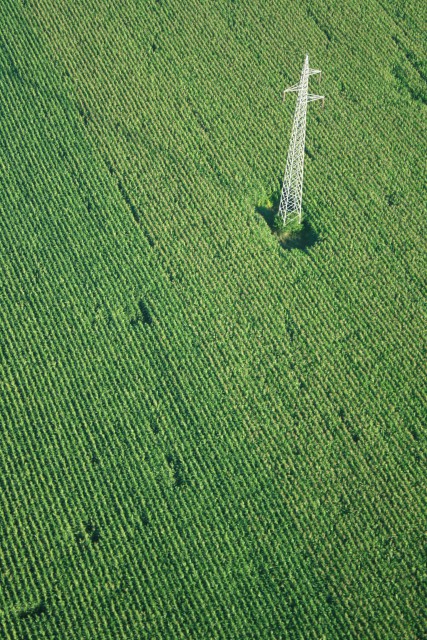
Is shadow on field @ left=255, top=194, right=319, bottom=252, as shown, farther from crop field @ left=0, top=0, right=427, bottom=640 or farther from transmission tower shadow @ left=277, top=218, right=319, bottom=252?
crop field @ left=0, top=0, right=427, bottom=640

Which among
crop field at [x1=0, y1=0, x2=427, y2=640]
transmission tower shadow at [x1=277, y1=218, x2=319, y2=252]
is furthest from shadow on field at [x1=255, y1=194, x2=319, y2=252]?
crop field at [x1=0, y1=0, x2=427, y2=640]

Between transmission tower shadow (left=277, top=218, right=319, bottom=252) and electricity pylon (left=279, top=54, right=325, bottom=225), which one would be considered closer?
electricity pylon (left=279, top=54, right=325, bottom=225)

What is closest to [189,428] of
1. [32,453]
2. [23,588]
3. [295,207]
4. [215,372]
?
[215,372]

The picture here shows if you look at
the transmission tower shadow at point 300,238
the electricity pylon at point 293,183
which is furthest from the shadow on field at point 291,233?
the electricity pylon at point 293,183

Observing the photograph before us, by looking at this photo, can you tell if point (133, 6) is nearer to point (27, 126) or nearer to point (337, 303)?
point (27, 126)

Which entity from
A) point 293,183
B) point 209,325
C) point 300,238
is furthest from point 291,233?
point 209,325

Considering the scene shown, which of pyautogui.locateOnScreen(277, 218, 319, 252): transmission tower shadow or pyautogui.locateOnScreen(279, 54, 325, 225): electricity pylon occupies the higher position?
pyautogui.locateOnScreen(279, 54, 325, 225): electricity pylon
